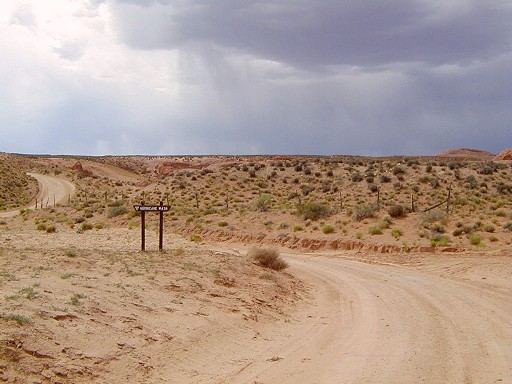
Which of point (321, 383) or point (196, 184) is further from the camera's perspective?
point (196, 184)

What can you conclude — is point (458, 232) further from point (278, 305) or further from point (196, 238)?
point (278, 305)

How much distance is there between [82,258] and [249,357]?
861 cm

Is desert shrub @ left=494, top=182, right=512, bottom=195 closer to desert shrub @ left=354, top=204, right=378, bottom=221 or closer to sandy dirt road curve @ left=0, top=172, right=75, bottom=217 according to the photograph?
desert shrub @ left=354, top=204, right=378, bottom=221

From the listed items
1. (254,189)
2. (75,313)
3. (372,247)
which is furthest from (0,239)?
(254,189)

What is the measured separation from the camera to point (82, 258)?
1656 cm

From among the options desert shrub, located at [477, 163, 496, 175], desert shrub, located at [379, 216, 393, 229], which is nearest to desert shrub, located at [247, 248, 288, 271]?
desert shrub, located at [379, 216, 393, 229]

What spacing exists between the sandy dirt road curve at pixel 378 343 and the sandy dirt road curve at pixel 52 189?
228 feet

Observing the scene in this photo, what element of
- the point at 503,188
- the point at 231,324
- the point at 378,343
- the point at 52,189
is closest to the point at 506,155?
the point at 503,188

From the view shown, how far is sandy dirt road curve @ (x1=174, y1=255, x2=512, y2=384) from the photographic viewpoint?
877 cm

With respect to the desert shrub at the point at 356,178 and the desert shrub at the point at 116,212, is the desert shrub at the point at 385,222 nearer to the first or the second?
the desert shrub at the point at 116,212

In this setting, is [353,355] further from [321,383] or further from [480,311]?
[480,311]

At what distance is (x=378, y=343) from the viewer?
35.3ft

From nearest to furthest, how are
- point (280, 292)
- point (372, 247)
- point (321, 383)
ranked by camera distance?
1. point (321, 383)
2. point (280, 292)
3. point (372, 247)

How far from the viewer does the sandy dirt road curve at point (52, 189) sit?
3192 inches
